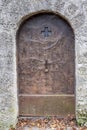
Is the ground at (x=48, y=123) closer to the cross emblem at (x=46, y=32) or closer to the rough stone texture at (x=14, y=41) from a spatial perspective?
the rough stone texture at (x=14, y=41)

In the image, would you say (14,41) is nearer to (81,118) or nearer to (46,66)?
(46,66)

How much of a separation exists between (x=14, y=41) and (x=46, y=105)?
1.34m

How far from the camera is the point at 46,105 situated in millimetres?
5062

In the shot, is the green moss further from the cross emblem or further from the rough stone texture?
the cross emblem

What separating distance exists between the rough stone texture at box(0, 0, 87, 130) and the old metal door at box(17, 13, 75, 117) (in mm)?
261

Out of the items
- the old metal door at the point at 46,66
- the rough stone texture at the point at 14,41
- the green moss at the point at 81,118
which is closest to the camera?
the rough stone texture at the point at 14,41

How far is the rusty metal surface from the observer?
5.01m

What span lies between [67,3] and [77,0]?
0.17 meters

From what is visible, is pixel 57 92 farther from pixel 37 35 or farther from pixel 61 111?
pixel 37 35

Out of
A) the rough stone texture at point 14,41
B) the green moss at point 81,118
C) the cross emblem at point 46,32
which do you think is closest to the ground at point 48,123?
the green moss at point 81,118

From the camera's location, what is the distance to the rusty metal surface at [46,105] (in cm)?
501

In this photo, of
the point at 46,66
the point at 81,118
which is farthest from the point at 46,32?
the point at 81,118

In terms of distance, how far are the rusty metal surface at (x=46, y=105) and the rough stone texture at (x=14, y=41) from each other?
0.26 m

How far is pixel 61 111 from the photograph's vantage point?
505 centimetres
